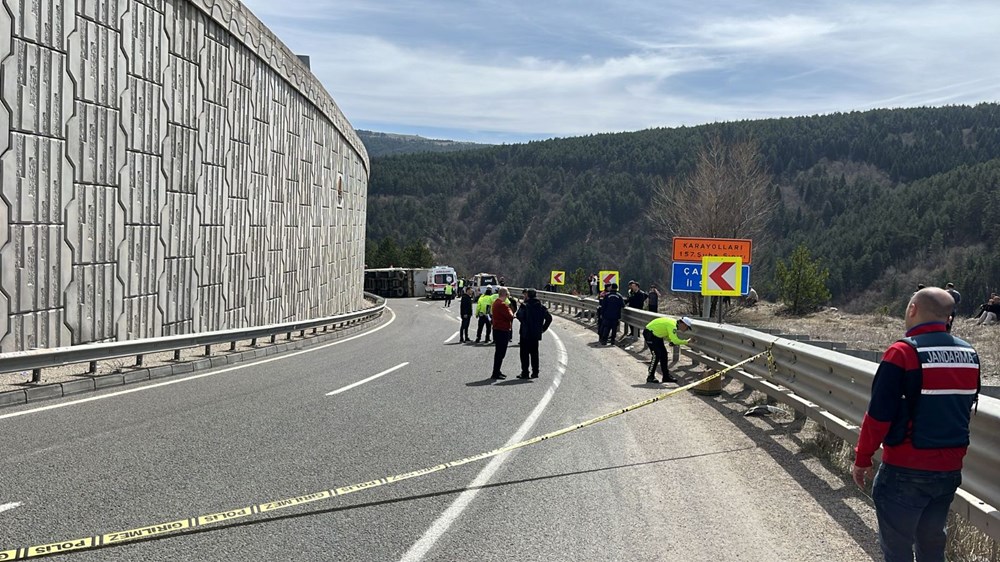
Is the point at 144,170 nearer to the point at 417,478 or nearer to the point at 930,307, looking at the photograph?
the point at 417,478

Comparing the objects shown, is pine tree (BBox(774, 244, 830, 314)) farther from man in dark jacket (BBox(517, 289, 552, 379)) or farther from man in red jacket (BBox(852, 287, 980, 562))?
man in red jacket (BBox(852, 287, 980, 562))

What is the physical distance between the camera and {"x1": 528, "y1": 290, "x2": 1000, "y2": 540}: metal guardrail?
441 cm

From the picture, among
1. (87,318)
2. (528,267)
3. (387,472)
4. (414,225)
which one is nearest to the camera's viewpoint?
(387,472)

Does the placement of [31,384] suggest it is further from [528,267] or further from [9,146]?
[528,267]

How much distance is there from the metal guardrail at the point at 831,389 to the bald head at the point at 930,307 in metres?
1.05

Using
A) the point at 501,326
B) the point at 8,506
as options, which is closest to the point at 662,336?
the point at 501,326

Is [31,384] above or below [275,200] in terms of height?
below

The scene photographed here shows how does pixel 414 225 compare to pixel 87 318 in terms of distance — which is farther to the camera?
pixel 414 225

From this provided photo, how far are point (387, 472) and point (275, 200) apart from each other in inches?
730

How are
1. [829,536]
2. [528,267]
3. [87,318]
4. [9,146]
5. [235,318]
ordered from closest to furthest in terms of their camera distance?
1. [829,536]
2. [9,146]
3. [87,318]
4. [235,318]
5. [528,267]

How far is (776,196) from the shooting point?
367ft

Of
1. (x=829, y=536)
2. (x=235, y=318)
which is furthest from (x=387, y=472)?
(x=235, y=318)

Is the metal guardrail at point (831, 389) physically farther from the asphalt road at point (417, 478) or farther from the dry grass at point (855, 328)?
the dry grass at point (855, 328)

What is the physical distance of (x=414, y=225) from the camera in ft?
507
